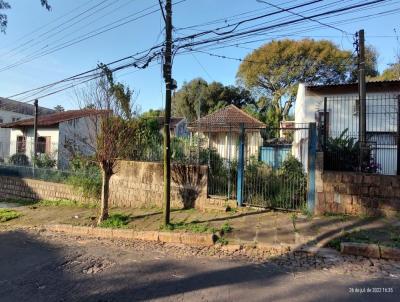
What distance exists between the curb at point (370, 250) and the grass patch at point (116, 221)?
18.1ft

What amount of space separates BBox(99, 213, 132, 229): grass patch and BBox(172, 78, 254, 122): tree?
1260 inches

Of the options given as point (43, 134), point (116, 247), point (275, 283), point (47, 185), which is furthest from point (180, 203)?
point (43, 134)

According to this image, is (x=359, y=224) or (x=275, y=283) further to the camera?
(x=359, y=224)

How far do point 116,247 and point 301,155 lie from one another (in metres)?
6.26

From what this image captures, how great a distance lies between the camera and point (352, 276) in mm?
4957

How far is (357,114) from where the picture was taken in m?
12.8

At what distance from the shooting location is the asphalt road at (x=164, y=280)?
4340 millimetres

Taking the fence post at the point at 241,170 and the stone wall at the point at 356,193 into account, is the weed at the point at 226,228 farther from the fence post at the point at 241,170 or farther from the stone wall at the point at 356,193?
the stone wall at the point at 356,193

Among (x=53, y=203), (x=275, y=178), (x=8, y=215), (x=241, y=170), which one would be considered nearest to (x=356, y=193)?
(x=275, y=178)

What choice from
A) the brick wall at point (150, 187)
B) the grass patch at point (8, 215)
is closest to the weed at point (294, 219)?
the brick wall at point (150, 187)

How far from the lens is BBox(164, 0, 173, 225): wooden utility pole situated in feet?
26.9

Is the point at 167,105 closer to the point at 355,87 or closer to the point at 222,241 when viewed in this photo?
the point at 222,241

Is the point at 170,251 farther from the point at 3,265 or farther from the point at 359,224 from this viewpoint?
the point at 359,224

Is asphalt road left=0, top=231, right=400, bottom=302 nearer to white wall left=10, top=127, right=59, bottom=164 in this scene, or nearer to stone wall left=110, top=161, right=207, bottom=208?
stone wall left=110, top=161, right=207, bottom=208
